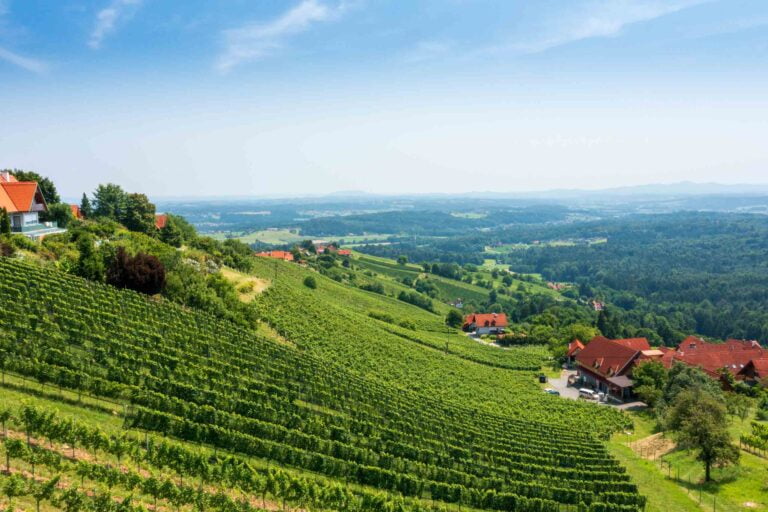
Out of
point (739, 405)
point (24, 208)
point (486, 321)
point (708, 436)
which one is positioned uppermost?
point (24, 208)

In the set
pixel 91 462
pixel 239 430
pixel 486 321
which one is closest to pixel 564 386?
pixel 486 321

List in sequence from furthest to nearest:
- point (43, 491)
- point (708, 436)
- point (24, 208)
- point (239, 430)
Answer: point (24, 208)
point (708, 436)
point (239, 430)
point (43, 491)

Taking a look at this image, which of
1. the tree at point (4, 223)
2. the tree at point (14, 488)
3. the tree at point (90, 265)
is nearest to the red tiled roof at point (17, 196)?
the tree at point (4, 223)

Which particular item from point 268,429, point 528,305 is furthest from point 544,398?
point 528,305

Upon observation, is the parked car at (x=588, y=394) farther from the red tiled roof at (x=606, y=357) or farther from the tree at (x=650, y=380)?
the tree at (x=650, y=380)

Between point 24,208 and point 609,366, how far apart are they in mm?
68649

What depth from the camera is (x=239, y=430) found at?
28.9 meters

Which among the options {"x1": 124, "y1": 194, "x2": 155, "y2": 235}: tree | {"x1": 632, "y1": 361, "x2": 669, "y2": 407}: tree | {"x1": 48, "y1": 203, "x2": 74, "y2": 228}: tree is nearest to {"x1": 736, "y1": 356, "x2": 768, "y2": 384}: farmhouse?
{"x1": 632, "y1": 361, "x2": 669, "y2": 407}: tree

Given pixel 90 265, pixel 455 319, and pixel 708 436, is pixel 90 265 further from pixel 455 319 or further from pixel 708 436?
pixel 455 319

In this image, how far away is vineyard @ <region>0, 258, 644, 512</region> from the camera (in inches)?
833

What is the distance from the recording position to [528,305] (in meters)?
156

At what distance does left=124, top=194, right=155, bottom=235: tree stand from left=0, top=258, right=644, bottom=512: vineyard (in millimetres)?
31568

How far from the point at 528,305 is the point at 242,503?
465ft

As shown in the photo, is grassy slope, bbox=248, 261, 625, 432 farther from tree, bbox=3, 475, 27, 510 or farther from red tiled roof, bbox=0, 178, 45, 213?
tree, bbox=3, 475, 27, 510
